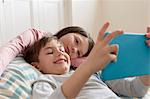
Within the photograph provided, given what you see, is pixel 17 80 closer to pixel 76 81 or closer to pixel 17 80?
pixel 17 80

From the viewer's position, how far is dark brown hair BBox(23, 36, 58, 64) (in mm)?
909

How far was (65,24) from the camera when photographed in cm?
243

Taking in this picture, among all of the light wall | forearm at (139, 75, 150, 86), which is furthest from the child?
the light wall

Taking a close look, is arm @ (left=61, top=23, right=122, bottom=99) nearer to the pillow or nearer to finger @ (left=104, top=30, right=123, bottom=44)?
finger @ (left=104, top=30, right=123, bottom=44)

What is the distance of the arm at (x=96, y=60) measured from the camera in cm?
56

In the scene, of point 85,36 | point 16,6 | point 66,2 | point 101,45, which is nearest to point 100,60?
point 101,45

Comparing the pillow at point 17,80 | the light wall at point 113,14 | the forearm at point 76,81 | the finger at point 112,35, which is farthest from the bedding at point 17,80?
the light wall at point 113,14

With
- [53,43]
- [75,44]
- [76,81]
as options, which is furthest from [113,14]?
[76,81]

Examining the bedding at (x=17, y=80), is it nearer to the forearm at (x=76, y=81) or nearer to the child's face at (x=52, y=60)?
the child's face at (x=52, y=60)

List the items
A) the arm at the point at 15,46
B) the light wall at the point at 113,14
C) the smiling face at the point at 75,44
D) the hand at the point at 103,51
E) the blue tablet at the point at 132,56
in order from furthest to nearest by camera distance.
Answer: the light wall at the point at 113,14
the smiling face at the point at 75,44
the arm at the point at 15,46
the blue tablet at the point at 132,56
the hand at the point at 103,51

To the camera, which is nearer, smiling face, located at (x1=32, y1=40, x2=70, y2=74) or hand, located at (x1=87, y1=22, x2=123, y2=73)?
hand, located at (x1=87, y1=22, x2=123, y2=73)

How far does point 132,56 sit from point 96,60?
0.67 ft

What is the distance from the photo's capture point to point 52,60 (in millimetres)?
870

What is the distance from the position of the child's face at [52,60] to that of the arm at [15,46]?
A: 0.09 meters
